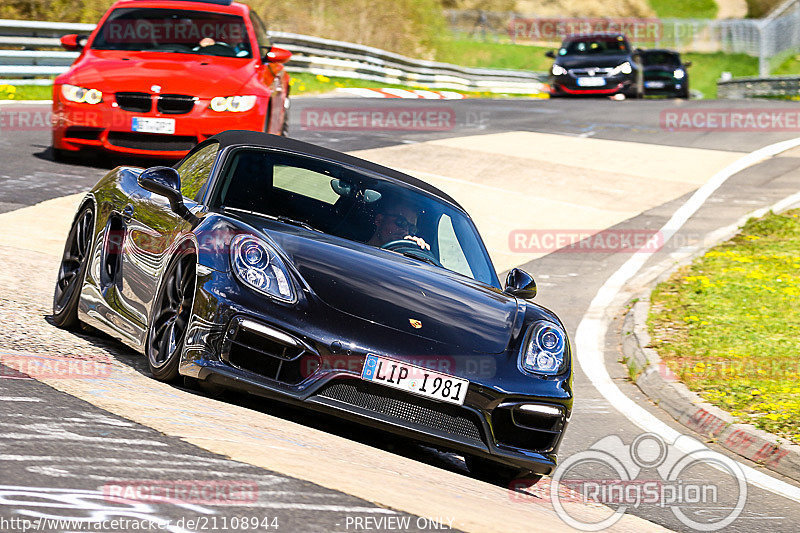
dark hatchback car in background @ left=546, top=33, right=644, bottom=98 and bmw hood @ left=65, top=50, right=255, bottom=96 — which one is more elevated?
bmw hood @ left=65, top=50, right=255, bottom=96

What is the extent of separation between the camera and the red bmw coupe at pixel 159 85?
12.6 metres

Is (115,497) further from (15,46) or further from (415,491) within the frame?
(15,46)

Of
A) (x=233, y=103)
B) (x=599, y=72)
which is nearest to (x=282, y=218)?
(x=233, y=103)

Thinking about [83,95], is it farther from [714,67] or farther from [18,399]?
[714,67]

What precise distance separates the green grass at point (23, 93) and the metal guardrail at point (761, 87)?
71.3ft

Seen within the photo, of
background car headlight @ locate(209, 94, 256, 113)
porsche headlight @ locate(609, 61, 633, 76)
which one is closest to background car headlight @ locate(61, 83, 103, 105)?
background car headlight @ locate(209, 94, 256, 113)

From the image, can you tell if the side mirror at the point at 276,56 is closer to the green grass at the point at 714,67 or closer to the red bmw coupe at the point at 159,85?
the red bmw coupe at the point at 159,85

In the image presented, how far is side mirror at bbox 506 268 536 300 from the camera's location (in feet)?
22.1

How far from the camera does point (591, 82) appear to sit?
2875cm

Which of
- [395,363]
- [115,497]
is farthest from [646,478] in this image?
[115,497]

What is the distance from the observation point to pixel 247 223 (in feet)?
19.5

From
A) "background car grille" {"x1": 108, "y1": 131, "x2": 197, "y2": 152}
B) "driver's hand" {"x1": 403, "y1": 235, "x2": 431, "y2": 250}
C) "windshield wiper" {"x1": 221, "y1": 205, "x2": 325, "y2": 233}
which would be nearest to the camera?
"windshield wiper" {"x1": 221, "y1": 205, "x2": 325, "y2": 233}

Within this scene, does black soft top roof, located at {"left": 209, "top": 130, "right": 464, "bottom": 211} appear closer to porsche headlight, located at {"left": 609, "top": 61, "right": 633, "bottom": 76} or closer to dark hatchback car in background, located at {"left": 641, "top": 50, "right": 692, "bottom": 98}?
porsche headlight, located at {"left": 609, "top": 61, "right": 633, "bottom": 76}

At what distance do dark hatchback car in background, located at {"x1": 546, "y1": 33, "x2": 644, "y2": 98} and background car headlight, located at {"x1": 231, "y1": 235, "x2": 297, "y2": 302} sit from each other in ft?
78.6
